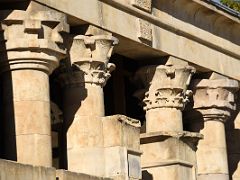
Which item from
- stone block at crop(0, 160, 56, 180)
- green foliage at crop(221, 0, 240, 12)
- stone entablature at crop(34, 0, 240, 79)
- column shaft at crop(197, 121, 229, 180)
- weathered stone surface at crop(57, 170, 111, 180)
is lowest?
stone block at crop(0, 160, 56, 180)

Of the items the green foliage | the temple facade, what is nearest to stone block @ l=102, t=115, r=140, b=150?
the temple facade

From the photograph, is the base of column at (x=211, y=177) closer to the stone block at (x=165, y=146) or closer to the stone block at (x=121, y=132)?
the stone block at (x=165, y=146)

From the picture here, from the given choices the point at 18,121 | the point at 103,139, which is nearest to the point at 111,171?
the point at 103,139

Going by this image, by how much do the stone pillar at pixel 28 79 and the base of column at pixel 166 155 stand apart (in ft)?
17.3

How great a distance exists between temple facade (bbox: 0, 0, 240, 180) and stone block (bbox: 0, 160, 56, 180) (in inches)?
1.0

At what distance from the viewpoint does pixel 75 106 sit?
37.6 meters

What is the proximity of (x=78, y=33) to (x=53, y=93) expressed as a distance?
6.20m

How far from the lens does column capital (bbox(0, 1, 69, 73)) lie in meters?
34.7

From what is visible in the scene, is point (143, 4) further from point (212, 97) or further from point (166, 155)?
point (212, 97)

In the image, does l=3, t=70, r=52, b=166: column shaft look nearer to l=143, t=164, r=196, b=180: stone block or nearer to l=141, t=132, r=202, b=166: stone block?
l=141, t=132, r=202, b=166: stone block

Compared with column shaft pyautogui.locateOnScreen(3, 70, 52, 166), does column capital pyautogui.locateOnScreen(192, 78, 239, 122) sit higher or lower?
higher

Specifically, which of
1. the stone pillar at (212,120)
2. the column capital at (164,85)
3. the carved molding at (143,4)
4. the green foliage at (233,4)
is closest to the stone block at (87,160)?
the carved molding at (143,4)

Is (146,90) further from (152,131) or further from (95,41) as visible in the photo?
(95,41)

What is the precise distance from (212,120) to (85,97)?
7928mm
